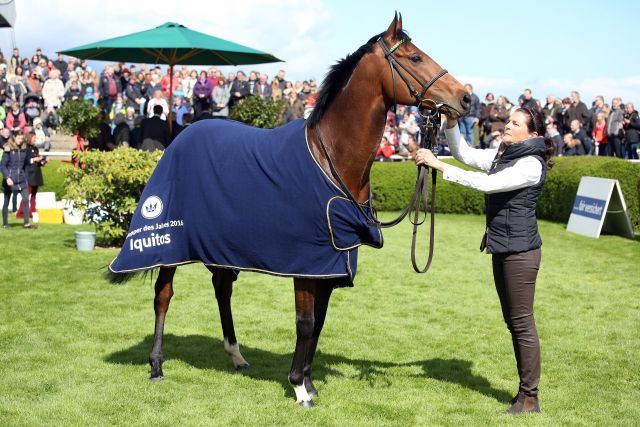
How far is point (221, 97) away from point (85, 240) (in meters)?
11.5

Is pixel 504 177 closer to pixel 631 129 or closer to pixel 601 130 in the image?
pixel 631 129

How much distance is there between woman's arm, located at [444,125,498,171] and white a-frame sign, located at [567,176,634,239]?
10.3m

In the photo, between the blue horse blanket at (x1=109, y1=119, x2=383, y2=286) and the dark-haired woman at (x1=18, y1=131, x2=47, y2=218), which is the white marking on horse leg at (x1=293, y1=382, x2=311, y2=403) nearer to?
the blue horse blanket at (x1=109, y1=119, x2=383, y2=286)

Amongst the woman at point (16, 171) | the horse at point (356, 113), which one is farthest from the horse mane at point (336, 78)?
the woman at point (16, 171)

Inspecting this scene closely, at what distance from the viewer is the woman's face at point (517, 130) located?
539 cm

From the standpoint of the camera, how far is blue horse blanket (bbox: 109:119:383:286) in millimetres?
5422

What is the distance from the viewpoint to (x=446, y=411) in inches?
219

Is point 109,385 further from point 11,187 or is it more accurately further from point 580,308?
point 11,187

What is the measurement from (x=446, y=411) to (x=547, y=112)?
1963cm

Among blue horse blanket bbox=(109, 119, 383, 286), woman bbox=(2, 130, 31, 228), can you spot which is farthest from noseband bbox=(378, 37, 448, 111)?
woman bbox=(2, 130, 31, 228)

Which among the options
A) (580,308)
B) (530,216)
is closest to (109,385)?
(530,216)

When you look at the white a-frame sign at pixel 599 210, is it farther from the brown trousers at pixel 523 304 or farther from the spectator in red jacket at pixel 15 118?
the spectator in red jacket at pixel 15 118

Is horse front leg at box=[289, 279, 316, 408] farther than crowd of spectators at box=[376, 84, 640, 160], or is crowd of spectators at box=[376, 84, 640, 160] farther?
crowd of spectators at box=[376, 84, 640, 160]

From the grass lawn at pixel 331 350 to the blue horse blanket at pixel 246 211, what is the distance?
0.96 meters
